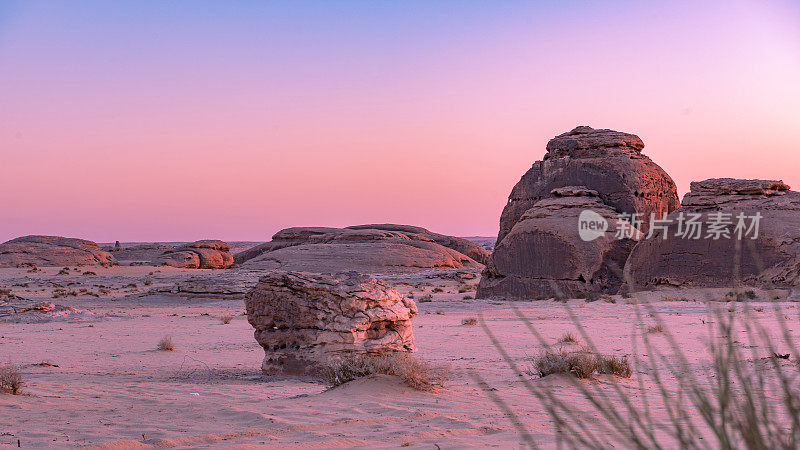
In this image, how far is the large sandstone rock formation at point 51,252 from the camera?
156 ft

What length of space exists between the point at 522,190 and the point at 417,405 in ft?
69.3

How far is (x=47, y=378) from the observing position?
8.95m

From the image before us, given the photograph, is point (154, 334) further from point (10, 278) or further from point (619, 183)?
point (10, 278)

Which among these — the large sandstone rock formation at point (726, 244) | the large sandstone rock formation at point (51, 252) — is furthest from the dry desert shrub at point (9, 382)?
the large sandstone rock formation at point (51, 252)

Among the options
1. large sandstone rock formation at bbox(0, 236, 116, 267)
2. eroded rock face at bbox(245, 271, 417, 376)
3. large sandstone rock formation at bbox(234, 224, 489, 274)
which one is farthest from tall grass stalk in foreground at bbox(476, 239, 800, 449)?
large sandstone rock formation at bbox(0, 236, 116, 267)

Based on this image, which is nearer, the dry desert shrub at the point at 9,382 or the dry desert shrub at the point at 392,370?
the dry desert shrub at the point at 9,382

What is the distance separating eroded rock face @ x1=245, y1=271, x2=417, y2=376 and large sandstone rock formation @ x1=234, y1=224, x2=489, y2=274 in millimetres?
23961

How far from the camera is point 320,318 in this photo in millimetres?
8914

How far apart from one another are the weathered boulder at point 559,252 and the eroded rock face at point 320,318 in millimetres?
13737

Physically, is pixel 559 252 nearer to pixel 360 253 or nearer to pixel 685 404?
pixel 685 404

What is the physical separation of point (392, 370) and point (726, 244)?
1611 cm

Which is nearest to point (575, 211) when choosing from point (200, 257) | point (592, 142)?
point (592, 142)

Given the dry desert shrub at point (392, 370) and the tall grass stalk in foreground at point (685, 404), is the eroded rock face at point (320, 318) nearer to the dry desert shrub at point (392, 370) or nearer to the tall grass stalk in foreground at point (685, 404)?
the dry desert shrub at point (392, 370)

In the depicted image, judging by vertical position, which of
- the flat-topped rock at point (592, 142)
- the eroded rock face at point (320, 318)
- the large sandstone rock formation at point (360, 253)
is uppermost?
the flat-topped rock at point (592, 142)
